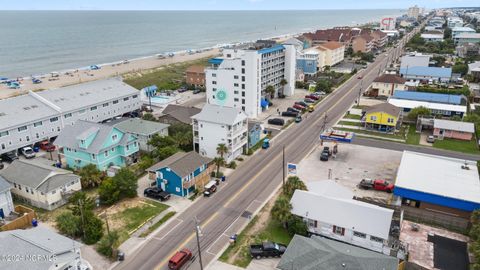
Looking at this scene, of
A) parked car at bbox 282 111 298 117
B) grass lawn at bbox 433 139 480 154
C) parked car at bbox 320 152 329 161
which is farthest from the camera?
parked car at bbox 282 111 298 117

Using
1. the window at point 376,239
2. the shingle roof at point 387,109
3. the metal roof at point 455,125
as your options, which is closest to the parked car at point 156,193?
the window at point 376,239

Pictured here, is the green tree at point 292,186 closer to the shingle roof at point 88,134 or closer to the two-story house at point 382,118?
the shingle roof at point 88,134

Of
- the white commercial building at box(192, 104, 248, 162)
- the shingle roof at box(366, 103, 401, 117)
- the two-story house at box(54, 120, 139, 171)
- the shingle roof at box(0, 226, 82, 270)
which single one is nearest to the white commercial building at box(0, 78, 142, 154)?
the two-story house at box(54, 120, 139, 171)

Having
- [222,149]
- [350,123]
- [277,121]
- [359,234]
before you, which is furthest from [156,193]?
[350,123]

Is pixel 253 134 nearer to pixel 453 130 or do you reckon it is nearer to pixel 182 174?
pixel 182 174

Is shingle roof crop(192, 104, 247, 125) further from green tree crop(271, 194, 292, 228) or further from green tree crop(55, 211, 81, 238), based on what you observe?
green tree crop(55, 211, 81, 238)

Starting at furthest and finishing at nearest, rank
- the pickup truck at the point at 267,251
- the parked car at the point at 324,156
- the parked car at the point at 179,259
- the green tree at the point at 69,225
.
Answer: the parked car at the point at 324,156 → the green tree at the point at 69,225 → the pickup truck at the point at 267,251 → the parked car at the point at 179,259
